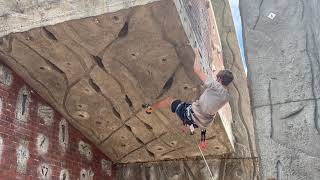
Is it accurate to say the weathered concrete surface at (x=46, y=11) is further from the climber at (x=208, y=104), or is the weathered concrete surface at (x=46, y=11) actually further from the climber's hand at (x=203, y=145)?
the climber's hand at (x=203, y=145)

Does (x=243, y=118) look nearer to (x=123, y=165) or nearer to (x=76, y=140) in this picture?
(x=123, y=165)

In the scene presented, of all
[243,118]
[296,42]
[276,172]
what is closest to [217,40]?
[243,118]

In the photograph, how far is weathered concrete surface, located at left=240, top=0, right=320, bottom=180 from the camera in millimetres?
3770

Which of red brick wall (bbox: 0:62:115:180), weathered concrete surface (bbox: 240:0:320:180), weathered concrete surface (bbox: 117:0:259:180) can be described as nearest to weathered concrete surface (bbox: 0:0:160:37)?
red brick wall (bbox: 0:62:115:180)

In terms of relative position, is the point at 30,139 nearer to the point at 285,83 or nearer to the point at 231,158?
the point at 231,158

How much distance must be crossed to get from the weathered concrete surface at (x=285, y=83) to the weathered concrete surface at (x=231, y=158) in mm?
2954

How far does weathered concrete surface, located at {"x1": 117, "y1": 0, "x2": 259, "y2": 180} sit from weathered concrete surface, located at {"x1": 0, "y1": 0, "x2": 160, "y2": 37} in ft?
8.36

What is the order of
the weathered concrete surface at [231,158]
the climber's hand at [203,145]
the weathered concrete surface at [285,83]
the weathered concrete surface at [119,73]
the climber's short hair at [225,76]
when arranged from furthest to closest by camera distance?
1. the weathered concrete surface at [231,158]
2. the climber's hand at [203,145]
3. the weathered concrete surface at [119,73]
4. the climber's short hair at [225,76]
5. the weathered concrete surface at [285,83]

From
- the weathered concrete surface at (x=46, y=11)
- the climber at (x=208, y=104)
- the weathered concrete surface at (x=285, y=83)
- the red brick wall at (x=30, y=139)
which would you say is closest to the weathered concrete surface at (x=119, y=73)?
the weathered concrete surface at (x=46, y=11)

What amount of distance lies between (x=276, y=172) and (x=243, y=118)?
3.92 m

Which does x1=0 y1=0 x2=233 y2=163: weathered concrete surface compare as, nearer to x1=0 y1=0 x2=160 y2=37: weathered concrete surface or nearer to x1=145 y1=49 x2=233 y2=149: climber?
x1=0 y1=0 x2=160 y2=37: weathered concrete surface

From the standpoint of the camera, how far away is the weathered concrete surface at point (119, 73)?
5176 millimetres

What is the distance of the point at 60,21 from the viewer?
5176 mm

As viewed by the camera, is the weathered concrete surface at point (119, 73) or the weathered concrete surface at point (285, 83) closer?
the weathered concrete surface at point (285, 83)
